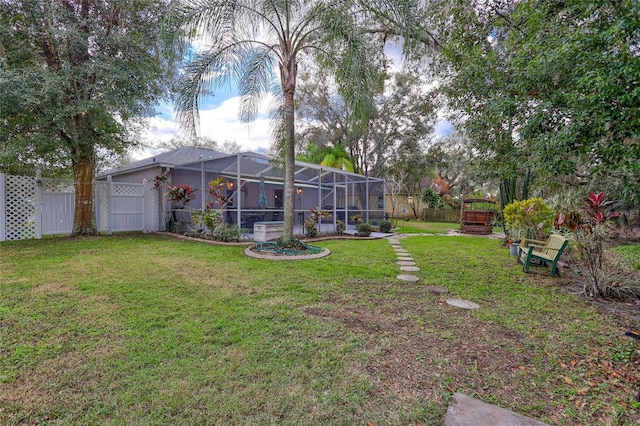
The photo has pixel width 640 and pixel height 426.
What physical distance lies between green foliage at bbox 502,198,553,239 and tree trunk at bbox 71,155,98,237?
492 inches

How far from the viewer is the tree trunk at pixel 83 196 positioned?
29.1ft

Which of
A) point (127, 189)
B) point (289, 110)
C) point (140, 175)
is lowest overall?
point (127, 189)

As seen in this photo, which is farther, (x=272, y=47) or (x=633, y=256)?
(x=272, y=47)

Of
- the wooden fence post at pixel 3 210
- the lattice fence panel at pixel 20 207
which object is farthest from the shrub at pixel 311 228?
the wooden fence post at pixel 3 210

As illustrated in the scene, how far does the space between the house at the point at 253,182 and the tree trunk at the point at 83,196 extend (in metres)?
1.59

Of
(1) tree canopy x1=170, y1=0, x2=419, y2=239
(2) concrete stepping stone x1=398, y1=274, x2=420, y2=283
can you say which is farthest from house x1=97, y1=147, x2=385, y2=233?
(2) concrete stepping stone x1=398, y1=274, x2=420, y2=283

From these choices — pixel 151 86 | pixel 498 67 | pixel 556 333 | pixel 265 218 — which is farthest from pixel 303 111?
pixel 556 333

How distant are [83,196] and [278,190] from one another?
8334 mm

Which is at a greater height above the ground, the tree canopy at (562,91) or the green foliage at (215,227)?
the tree canopy at (562,91)

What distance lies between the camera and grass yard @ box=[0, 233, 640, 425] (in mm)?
1806

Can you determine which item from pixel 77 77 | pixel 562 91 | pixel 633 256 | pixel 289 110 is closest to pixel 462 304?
pixel 562 91

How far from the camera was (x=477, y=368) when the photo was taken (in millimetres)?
2275

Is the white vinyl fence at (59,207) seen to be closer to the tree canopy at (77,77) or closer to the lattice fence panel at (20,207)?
the lattice fence panel at (20,207)

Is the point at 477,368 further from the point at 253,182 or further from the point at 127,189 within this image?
the point at 127,189
